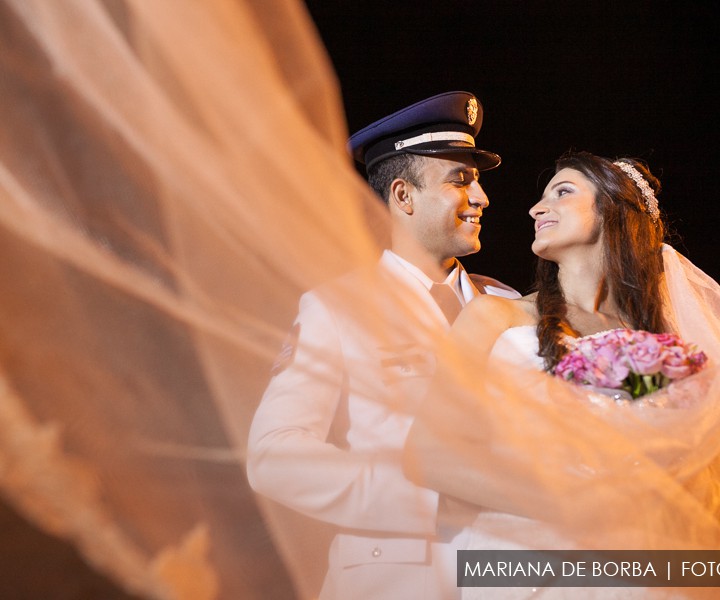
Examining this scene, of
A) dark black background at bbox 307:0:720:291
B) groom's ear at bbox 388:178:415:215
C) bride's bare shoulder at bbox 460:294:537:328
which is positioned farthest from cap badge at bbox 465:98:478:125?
dark black background at bbox 307:0:720:291

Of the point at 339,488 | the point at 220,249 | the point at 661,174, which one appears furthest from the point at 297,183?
the point at 661,174

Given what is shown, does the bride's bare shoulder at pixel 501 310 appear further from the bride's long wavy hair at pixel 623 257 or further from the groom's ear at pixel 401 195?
the groom's ear at pixel 401 195

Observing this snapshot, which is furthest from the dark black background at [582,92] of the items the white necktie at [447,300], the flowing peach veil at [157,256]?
the flowing peach veil at [157,256]

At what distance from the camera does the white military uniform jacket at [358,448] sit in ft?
4.07

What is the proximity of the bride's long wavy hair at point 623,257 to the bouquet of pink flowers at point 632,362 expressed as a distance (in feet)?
0.87

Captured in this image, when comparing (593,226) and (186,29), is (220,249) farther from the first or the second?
(593,226)

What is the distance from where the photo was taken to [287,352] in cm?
124

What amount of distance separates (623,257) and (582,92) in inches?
47.7

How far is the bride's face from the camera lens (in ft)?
5.87

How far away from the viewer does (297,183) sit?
110 centimetres

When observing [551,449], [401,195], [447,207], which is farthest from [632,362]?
[401,195]

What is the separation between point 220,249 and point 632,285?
1.07 m

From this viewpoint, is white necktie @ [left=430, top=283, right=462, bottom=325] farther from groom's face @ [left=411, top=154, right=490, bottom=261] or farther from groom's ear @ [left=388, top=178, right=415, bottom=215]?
groom's ear @ [left=388, top=178, right=415, bottom=215]

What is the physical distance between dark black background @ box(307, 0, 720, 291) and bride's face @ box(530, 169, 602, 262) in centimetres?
96
